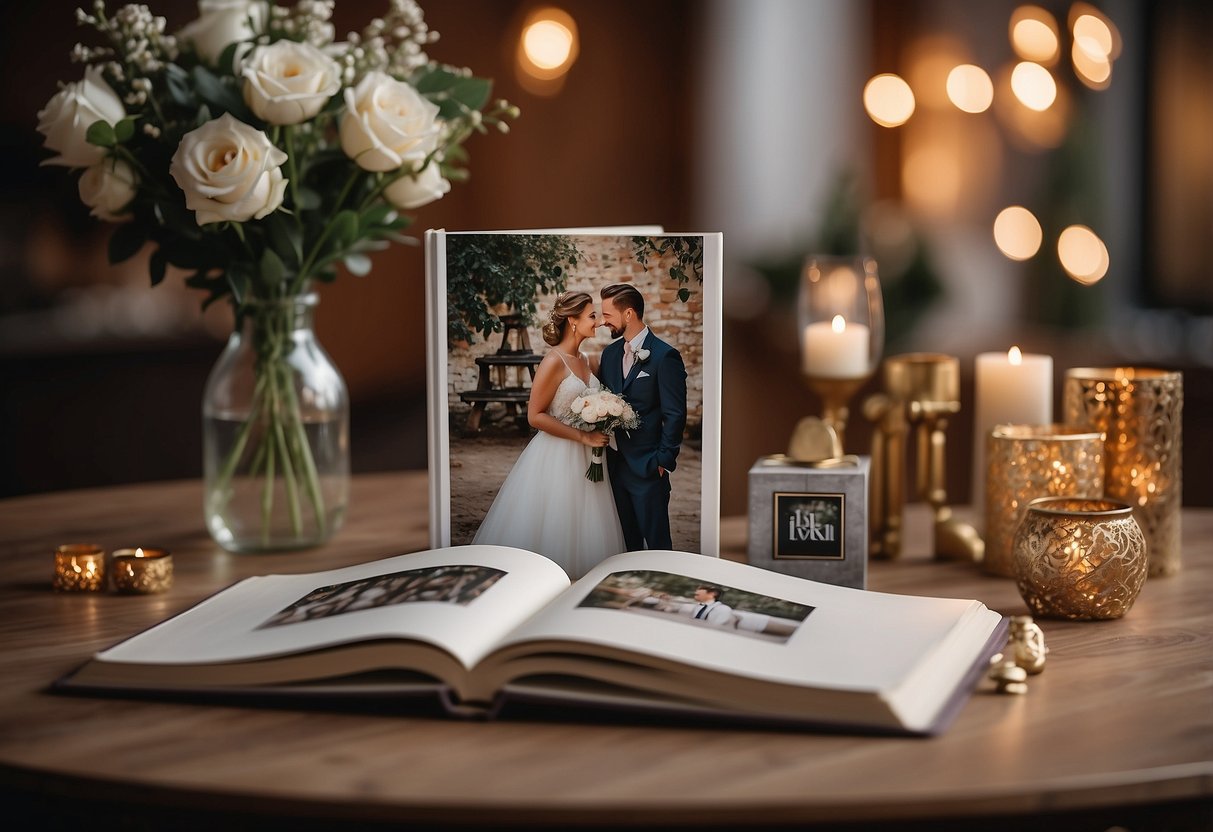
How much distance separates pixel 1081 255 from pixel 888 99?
0.96m

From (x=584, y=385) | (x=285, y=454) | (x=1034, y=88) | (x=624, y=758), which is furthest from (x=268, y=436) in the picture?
(x=1034, y=88)

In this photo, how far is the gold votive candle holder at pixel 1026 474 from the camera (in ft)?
3.55

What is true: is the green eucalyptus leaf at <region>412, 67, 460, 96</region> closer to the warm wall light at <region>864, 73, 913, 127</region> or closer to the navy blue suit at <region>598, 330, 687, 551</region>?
the navy blue suit at <region>598, 330, 687, 551</region>

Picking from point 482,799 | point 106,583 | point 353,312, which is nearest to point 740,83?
point 353,312

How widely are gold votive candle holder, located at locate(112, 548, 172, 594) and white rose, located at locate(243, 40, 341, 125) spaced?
42 centimetres

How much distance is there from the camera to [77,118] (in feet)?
3.63

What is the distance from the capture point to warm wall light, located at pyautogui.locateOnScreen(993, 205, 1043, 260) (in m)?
4.41

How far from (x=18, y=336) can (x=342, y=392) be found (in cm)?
224

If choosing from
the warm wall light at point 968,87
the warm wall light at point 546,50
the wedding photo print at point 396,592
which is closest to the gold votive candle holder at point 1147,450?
the wedding photo print at point 396,592

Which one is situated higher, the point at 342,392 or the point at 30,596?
→ the point at 342,392

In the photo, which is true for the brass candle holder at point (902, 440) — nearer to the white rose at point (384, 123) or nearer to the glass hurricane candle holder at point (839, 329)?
the glass hurricane candle holder at point (839, 329)

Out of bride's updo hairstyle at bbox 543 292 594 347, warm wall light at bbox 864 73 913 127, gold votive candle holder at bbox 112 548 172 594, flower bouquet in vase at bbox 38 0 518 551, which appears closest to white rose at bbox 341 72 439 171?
flower bouquet in vase at bbox 38 0 518 551

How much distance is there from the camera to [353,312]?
378 centimetres

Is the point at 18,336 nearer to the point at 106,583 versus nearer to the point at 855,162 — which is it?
the point at 106,583
